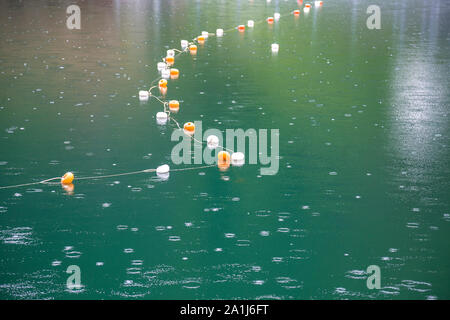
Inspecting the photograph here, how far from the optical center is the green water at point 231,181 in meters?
3.55

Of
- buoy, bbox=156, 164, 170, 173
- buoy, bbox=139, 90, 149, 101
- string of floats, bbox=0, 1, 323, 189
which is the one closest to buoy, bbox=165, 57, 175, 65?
string of floats, bbox=0, 1, 323, 189

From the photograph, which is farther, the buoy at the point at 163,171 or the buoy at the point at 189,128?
the buoy at the point at 189,128

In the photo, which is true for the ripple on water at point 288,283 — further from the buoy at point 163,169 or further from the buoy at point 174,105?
the buoy at point 174,105

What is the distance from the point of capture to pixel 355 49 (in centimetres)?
1107

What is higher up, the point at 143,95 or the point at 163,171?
the point at 143,95

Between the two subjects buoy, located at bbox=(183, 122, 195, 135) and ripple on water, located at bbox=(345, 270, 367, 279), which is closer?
ripple on water, located at bbox=(345, 270, 367, 279)

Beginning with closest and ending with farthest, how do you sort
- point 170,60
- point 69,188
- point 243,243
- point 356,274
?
point 356,274, point 243,243, point 69,188, point 170,60

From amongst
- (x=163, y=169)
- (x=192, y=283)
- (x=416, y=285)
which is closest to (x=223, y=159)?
(x=163, y=169)

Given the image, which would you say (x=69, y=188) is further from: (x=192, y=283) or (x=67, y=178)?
(x=192, y=283)

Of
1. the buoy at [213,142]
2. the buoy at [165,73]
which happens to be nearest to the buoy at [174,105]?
the buoy at [213,142]

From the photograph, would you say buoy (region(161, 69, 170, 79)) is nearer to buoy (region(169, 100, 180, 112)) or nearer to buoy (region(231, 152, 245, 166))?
buoy (region(169, 100, 180, 112))

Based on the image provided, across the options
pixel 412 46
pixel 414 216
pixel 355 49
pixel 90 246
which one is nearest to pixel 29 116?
pixel 90 246

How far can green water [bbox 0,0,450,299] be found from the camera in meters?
3.55

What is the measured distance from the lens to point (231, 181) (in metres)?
4.95
